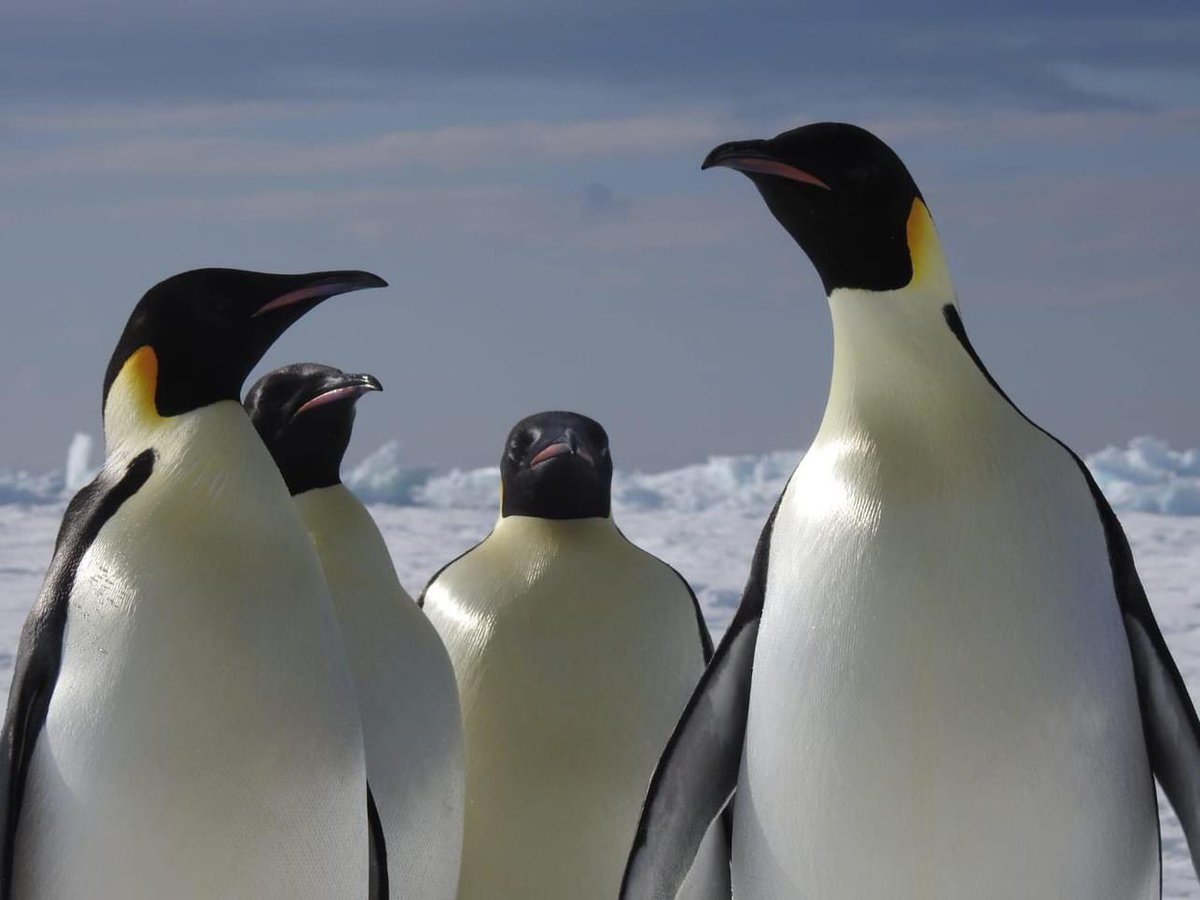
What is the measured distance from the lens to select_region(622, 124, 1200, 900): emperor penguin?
2.40 m

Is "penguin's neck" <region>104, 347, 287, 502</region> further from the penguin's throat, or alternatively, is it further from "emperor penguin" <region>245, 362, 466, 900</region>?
the penguin's throat

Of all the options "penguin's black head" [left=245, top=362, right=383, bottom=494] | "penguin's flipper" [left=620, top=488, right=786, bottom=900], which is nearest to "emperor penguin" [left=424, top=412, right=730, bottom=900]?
"penguin's black head" [left=245, top=362, right=383, bottom=494]

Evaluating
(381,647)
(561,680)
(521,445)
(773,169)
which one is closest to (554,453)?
(521,445)

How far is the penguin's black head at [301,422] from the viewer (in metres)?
3.31

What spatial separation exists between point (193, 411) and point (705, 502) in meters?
16.3

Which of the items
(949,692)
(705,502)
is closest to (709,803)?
(949,692)

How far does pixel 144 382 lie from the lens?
2674 mm

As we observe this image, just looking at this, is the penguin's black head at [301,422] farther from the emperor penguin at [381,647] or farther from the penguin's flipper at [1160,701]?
the penguin's flipper at [1160,701]

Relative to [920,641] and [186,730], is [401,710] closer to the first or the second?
[186,730]

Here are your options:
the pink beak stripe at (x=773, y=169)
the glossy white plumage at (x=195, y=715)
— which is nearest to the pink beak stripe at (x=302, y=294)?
the glossy white plumage at (x=195, y=715)

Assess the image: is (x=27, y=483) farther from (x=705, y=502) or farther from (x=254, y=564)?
(x=254, y=564)

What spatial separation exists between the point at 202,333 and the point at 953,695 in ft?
4.35

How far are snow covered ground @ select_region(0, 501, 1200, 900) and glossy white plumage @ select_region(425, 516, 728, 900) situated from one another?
6.42 meters

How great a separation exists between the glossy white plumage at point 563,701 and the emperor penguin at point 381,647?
16 centimetres
